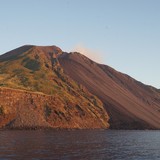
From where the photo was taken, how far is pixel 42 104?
15375 cm

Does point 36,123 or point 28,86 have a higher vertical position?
point 28,86

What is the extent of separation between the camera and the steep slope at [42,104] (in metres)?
136

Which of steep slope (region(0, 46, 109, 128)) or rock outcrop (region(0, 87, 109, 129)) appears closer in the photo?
rock outcrop (region(0, 87, 109, 129))

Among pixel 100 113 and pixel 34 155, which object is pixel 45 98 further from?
pixel 34 155

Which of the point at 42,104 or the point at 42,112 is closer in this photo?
the point at 42,112

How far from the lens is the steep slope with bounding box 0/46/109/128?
5349 inches

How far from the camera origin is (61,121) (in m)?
155

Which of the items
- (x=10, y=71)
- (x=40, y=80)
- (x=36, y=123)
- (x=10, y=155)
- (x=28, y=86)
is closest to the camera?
(x=10, y=155)

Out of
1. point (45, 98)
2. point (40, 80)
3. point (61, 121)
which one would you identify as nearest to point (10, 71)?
point (40, 80)

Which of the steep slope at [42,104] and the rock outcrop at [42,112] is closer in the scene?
the rock outcrop at [42,112]

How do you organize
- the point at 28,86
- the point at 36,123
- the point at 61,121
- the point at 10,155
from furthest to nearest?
the point at 28,86
the point at 61,121
the point at 36,123
the point at 10,155

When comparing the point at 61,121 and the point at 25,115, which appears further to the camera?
the point at 61,121

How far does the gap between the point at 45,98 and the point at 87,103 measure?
39.0 m

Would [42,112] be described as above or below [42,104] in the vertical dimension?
below
